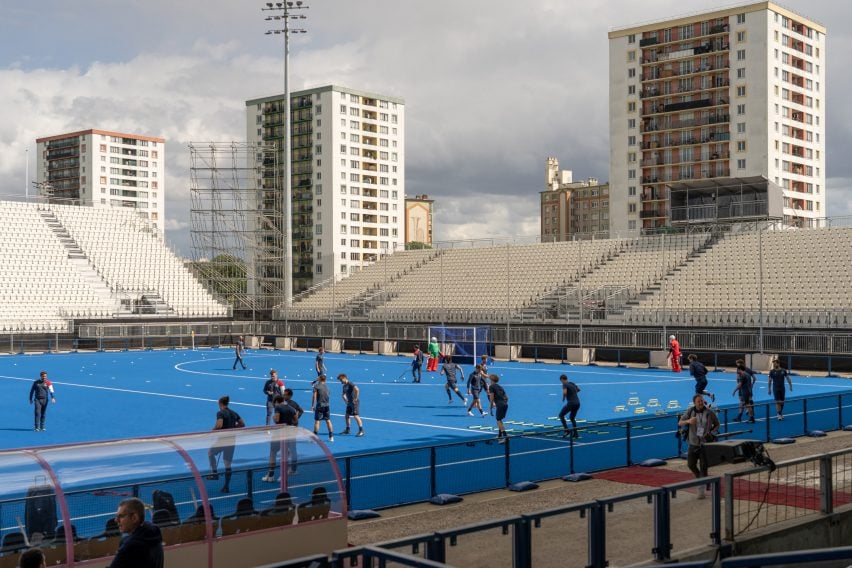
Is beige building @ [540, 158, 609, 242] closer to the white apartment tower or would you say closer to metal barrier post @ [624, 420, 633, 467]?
the white apartment tower

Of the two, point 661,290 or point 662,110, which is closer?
point 661,290

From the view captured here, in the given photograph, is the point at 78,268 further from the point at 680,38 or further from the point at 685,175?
the point at 680,38

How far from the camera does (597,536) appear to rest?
10.4m

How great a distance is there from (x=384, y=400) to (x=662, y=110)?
8095 centimetres

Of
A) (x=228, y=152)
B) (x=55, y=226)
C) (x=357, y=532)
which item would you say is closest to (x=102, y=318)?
(x=55, y=226)

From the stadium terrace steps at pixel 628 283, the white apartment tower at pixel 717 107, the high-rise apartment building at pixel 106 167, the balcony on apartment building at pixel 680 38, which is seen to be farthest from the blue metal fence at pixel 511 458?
the high-rise apartment building at pixel 106 167

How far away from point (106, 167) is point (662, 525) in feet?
627

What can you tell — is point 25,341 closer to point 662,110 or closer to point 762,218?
point 762,218

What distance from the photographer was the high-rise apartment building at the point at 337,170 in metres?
125

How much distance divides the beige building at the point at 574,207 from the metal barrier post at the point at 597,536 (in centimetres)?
15376

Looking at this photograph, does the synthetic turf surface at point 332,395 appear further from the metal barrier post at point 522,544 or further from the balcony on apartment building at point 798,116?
the balcony on apartment building at point 798,116

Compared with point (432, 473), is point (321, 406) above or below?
above

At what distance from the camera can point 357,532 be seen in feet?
43.2

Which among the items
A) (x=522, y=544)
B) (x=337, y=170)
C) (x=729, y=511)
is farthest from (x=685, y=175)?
(x=522, y=544)
